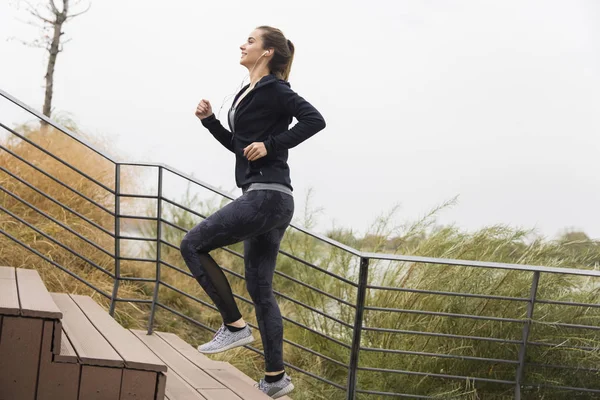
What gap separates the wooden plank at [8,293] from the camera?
2.86 metres

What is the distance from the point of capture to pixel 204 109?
3.21 m

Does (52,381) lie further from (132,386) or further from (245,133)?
(245,133)

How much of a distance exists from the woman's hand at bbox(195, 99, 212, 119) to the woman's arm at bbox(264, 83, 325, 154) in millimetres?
356

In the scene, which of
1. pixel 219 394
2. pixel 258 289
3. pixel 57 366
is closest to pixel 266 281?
pixel 258 289

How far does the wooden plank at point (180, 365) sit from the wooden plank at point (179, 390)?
0.05 m

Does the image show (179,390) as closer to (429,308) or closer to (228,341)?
(228,341)

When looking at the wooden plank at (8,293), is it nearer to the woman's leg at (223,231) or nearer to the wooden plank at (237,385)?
the woman's leg at (223,231)

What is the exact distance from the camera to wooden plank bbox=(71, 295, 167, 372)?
286 centimetres

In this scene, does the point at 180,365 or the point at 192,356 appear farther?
the point at 192,356

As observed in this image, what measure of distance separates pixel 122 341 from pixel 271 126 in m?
1.08

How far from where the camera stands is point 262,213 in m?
3.00

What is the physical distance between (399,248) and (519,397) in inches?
52.9

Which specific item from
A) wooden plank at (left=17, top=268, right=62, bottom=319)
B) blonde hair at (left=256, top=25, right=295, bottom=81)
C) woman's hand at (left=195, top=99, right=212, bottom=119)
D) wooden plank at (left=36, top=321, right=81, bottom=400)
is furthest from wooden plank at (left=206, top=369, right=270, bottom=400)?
blonde hair at (left=256, top=25, right=295, bottom=81)

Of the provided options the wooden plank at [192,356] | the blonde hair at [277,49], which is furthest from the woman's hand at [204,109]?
the wooden plank at [192,356]
